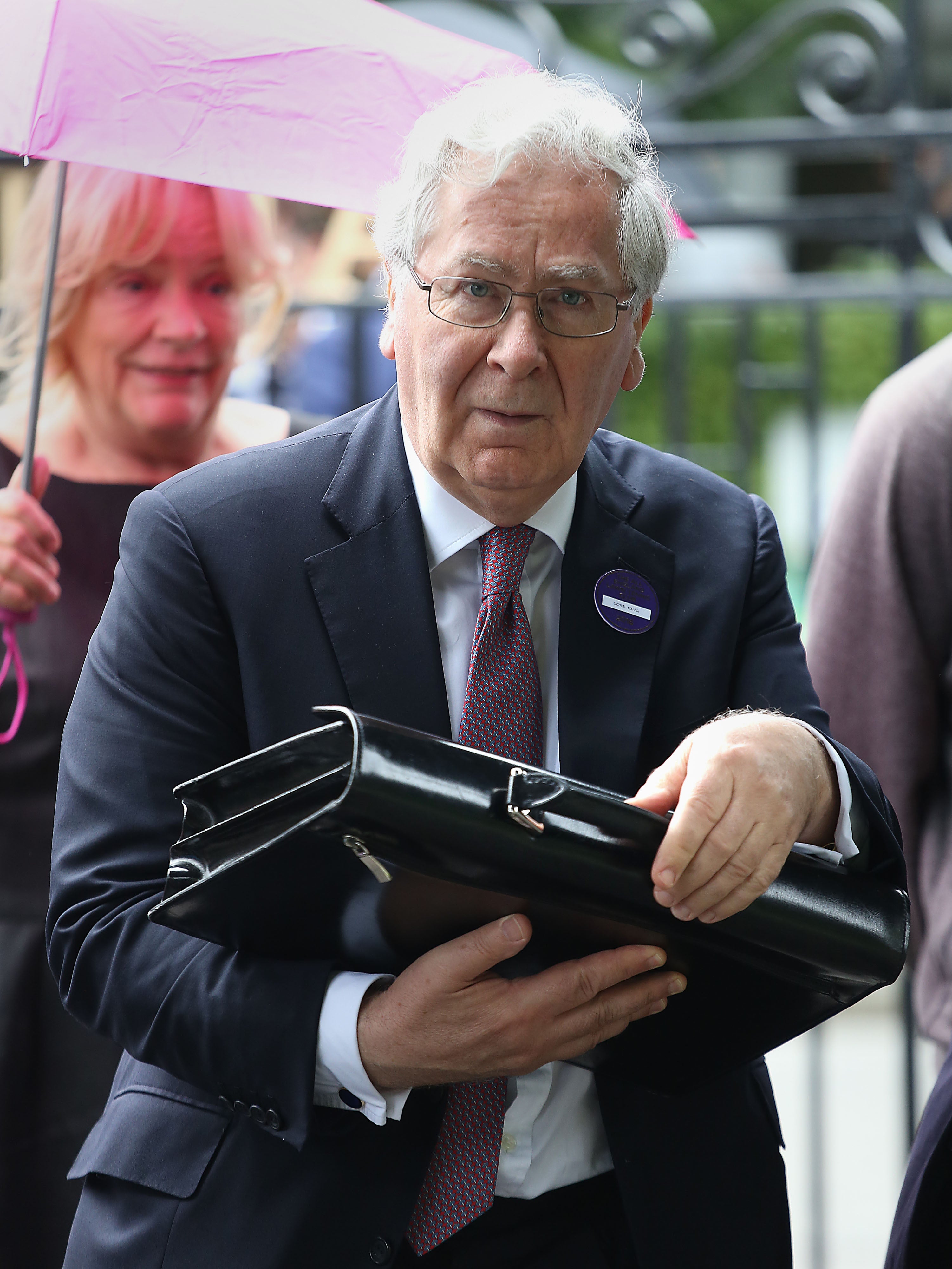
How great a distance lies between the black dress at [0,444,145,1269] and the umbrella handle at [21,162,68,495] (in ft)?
0.35

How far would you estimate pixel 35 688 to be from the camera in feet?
6.97

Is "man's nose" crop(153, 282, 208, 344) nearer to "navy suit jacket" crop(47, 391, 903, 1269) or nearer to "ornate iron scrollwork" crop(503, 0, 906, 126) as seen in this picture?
"navy suit jacket" crop(47, 391, 903, 1269)

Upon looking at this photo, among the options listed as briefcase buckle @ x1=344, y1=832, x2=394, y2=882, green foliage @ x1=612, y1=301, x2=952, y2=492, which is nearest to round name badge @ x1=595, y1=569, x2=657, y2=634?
briefcase buckle @ x1=344, y1=832, x2=394, y2=882

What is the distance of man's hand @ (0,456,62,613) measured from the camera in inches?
81.1

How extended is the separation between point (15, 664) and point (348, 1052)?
37.2 inches

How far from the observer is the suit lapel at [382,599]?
1.61m

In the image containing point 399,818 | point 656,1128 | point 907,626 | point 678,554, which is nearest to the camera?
point 399,818

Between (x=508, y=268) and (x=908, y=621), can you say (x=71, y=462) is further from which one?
(x=908, y=621)

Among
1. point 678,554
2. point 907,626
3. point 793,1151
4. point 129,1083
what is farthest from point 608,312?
point 793,1151

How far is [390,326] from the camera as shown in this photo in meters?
1.74

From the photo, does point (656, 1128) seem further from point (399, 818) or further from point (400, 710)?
point (399, 818)

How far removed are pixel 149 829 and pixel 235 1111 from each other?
0.33 metres

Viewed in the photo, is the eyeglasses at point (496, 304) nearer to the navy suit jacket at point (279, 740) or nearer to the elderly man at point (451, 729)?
the elderly man at point (451, 729)

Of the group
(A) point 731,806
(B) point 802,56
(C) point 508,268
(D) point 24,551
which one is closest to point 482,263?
(C) point 508,268
